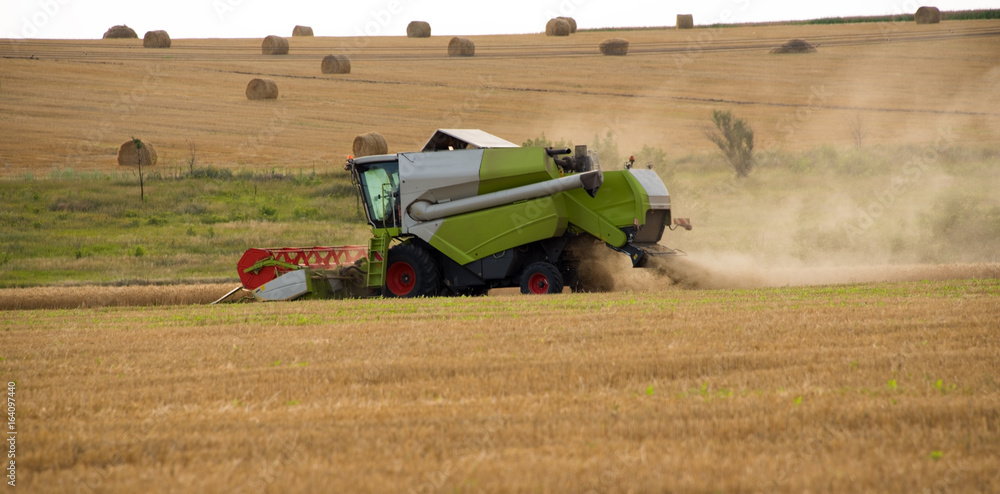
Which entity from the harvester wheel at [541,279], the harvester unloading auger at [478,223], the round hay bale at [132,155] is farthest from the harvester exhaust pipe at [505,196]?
the round hay bale at [132,155]

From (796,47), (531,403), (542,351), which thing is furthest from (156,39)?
(531,403)

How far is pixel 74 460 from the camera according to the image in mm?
4652

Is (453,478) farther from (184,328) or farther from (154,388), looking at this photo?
(184,328)

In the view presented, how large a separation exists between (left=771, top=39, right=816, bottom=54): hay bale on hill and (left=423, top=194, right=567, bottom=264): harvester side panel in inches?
1527

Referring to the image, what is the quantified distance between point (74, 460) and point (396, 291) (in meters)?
9.44

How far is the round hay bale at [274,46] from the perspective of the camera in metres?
49.0

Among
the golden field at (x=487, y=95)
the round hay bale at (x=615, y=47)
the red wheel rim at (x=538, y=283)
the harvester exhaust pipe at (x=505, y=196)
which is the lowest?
the red wheel rim at (x=538, y=283)

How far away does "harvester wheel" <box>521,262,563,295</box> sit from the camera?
13.1 meters

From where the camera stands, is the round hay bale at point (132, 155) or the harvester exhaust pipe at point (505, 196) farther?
the round hay bale at point (132, 155)

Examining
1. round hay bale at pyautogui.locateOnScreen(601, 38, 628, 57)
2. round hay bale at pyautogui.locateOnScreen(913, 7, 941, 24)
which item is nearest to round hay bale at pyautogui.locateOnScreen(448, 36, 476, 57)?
round hay bale at pyautogui.locateOnScreen(601, 38, 628, 57)

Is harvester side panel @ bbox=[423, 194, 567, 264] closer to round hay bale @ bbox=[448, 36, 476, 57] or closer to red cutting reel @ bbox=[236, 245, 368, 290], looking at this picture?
red cutting reel @ bbox=[236, 245, 368, 290]

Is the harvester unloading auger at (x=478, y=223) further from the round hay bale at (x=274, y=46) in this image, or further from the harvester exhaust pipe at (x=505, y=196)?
the round hay bale at (x=274, y=46)

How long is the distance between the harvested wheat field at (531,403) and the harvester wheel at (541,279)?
332 cm

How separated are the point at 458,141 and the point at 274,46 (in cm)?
3835
